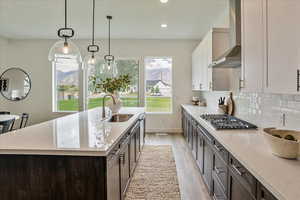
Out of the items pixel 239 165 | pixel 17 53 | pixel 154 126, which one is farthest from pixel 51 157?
pixel 17 53

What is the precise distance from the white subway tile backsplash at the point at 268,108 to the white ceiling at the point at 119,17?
6.36ft

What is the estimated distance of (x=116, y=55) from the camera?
699 centimetres

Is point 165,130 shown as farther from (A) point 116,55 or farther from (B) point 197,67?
(A) point 116,55

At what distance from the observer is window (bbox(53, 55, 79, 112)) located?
7.11 m

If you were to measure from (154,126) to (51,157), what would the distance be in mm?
5416

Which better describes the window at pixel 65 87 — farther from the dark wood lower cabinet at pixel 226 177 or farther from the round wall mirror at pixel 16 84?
the dark wood lower cabinet at pixel 226 177

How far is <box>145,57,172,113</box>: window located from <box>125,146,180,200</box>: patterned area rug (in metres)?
2.61

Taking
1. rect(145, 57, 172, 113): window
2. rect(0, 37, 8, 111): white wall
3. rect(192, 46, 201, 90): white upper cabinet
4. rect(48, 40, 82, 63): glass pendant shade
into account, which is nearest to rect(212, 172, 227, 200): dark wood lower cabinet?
rect(48, 40, 82, 63): glass pendant shade

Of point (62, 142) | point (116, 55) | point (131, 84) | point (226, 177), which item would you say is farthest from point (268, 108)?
point (116, 55)

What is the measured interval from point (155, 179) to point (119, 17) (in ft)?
11.2

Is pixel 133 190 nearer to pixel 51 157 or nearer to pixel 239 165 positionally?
pixel 51 157

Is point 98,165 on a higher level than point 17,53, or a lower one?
lower

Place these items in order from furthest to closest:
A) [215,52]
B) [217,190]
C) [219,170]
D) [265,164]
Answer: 1. [215,52]
2. [217,190]
3. [219,170]
4. [265,164]

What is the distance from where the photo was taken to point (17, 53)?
7.11 meters
